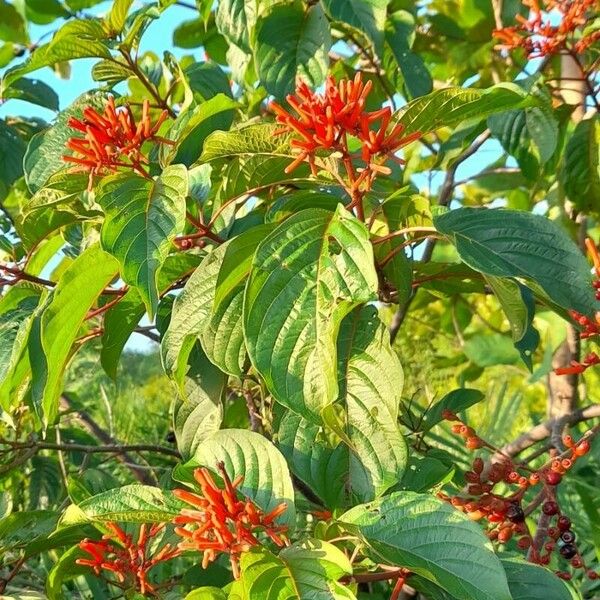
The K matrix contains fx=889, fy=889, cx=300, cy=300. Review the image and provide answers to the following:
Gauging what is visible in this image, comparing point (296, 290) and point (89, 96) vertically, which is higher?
point (89, 96)

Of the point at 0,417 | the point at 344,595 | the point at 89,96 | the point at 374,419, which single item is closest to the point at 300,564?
the point at 344,595

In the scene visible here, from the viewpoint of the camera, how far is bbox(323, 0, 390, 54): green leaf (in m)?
1.31

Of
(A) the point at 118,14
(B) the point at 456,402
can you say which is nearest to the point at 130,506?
(B) the point at 456,402

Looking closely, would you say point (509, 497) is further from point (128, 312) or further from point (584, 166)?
point (584, 166)

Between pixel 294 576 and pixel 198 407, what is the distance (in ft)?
1.07

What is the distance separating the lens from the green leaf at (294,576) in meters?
0.76

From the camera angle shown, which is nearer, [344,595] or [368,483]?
[344,595]

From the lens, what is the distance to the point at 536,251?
86 cm

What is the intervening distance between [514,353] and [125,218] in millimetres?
1039

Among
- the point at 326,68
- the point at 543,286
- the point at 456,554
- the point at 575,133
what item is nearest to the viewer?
the point at 456,554

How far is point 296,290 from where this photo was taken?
815 mm

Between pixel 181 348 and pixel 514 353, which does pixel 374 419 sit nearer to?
pixel 181 348

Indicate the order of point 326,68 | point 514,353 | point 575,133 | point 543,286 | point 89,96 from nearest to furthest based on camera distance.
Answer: point 543,286, point 89,96, point 326,68, point 575,133, point 514,353

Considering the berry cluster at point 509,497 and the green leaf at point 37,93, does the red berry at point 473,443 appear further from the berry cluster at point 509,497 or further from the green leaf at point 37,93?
the green leaf at point 37,93
